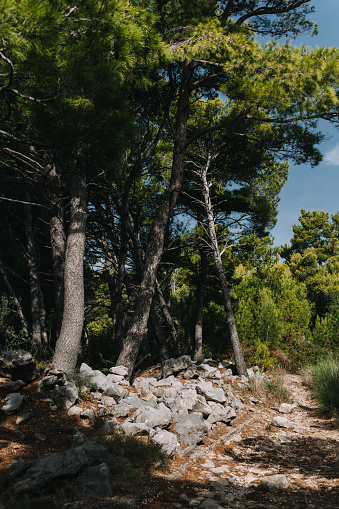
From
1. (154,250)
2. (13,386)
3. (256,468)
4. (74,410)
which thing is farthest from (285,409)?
(13,386)

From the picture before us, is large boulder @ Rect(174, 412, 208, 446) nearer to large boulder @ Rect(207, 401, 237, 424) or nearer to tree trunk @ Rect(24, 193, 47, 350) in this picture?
large boulder @ Rect(207, 401, 237, 424)

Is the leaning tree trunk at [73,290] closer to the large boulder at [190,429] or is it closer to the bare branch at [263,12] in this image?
the large boulder at [190,429]

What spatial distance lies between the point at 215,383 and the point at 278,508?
4.34 m

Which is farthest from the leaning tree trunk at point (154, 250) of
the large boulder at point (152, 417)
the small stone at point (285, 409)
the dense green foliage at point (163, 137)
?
the small stone at point (285, 409)

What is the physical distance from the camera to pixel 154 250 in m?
7.00

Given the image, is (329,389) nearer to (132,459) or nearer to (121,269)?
(132,459)

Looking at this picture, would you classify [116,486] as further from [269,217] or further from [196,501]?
[269,217]

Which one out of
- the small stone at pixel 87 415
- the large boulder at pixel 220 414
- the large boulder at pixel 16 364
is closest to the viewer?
the small stone at pixel 87 415

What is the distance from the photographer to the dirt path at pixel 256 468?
2945 mm

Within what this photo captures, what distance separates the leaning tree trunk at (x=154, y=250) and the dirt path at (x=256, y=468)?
2.26m

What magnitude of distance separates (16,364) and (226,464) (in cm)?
281

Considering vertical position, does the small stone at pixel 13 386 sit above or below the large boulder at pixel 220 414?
above

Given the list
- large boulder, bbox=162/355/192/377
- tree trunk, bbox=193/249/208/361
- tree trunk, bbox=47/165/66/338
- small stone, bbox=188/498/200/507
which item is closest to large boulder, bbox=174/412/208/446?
small stone, bbox=188/498/200/507

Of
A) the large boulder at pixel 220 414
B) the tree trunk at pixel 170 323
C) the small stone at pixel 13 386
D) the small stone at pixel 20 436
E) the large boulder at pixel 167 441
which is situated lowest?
the large boulder at pixel 220 414
